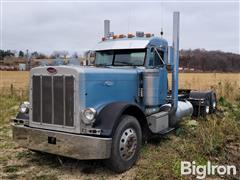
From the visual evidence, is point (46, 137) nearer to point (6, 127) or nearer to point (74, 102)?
point (74, 102)

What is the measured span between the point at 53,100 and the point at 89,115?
0.76 meters

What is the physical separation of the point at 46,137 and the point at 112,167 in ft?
4.05

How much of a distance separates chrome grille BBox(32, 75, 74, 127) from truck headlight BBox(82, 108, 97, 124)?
26 centimetres

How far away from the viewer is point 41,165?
5523mm

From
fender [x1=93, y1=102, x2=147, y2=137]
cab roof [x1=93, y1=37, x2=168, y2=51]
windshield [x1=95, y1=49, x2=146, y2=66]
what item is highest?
cab roof [x1=93, y1=37, x2=168, y2=51]

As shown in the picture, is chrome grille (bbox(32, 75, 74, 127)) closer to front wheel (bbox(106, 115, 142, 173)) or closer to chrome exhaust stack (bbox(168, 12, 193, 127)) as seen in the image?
front wheel (bbox(106, 115, 142, 173))

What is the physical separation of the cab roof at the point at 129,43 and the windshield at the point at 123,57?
3.7 inches

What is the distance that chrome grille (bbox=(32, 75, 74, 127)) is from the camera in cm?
488

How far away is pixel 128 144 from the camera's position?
5.14 metres

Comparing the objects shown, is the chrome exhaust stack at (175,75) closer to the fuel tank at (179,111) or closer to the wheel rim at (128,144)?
the fuel tank at (179,111)

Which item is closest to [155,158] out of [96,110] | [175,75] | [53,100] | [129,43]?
[96,110]

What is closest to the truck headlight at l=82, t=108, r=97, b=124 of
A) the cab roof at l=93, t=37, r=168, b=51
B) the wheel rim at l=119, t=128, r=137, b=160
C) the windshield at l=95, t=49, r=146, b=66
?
the wheel rim at l=119, t=128, r=137, b=160

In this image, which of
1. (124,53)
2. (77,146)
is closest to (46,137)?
(77,146)

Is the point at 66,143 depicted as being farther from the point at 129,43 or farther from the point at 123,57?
the point at 129,43
